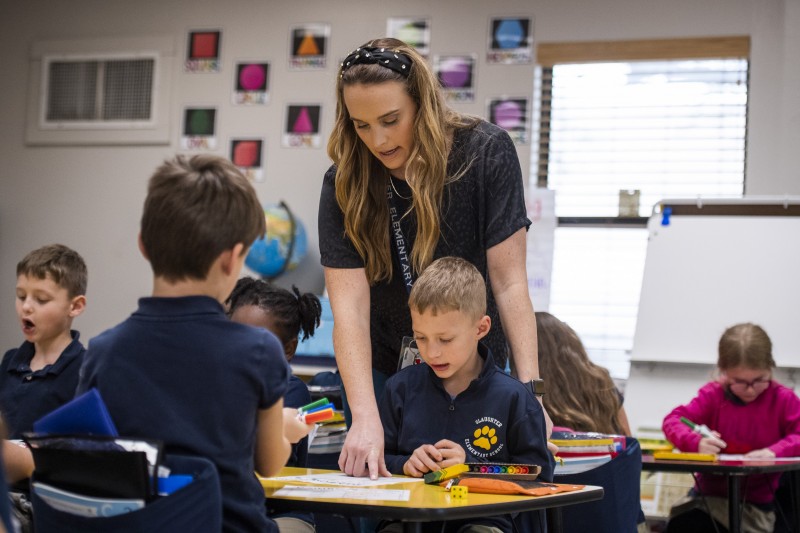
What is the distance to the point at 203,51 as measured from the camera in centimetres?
650

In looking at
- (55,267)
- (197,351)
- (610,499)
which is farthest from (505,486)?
(55,267)

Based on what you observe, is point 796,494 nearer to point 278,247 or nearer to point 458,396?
point 458,396

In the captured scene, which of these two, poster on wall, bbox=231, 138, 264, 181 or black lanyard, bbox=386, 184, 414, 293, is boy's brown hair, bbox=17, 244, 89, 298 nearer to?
black lanyard, bbox=386, 184, 414, 293

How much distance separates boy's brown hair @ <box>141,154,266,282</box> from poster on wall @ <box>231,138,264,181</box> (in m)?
4.92

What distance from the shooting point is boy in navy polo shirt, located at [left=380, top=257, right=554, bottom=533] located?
1978mm

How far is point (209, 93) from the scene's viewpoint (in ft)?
21.2

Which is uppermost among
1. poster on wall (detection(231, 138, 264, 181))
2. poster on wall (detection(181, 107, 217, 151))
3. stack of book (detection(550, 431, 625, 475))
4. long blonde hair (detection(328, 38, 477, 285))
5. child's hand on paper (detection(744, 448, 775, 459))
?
poster on wall (detection(181, 107, 217, 151))

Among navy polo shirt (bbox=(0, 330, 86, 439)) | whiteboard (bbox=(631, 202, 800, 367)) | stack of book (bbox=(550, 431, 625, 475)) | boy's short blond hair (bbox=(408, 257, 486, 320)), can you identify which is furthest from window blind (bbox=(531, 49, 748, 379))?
boy's short blond hair (bbox=(408, 257, 486, 320))

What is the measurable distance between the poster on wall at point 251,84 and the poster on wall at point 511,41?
151 cm

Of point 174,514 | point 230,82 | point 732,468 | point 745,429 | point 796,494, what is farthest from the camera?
point 230,82

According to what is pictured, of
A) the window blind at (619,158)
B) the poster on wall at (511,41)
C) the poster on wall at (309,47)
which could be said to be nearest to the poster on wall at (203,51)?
the poster on wall at (309,47)

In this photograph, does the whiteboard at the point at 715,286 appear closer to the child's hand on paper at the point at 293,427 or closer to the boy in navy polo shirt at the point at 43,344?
the boy in navy polo shirt at the point at 43,344

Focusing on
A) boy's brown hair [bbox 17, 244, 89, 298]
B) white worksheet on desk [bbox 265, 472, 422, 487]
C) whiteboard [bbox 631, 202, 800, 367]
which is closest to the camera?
white worksheet on desk [bbox 265, 472, 422, 487]

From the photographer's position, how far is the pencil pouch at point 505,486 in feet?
5.28
